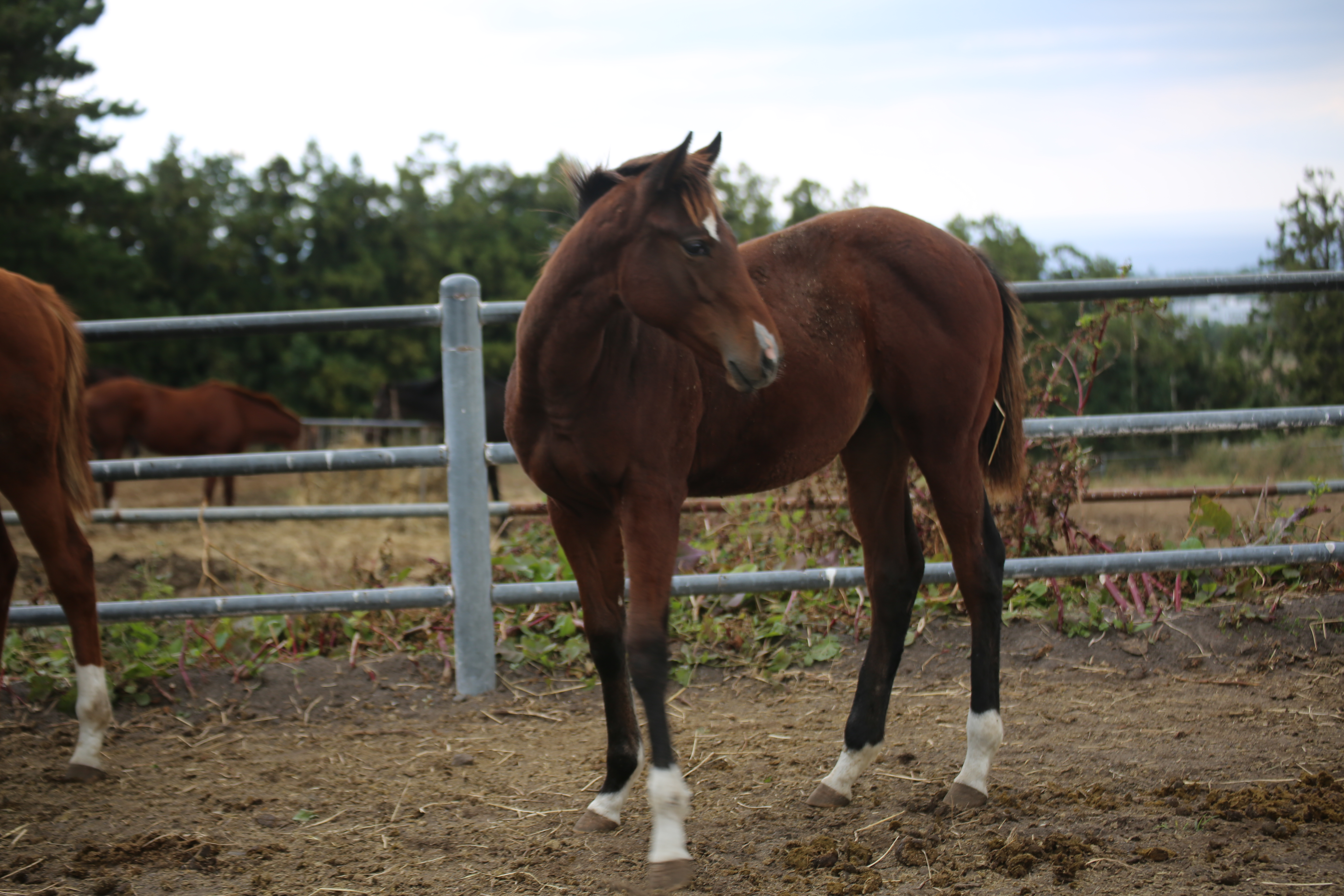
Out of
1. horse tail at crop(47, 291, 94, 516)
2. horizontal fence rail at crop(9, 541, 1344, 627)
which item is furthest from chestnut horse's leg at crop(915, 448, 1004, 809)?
horse tail at crop(47, 291, 94, 516)

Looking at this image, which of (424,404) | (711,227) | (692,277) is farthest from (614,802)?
(424,404)

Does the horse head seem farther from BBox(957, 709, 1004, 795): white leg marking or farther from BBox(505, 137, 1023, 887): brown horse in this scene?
BBox(957, 709, 1004, 795): white leg marking

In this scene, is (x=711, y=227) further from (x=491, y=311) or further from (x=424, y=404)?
(x=424, y=404)

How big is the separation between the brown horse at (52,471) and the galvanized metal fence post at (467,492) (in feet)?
3.97

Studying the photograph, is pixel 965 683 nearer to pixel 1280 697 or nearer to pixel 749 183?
pixel 1280 697

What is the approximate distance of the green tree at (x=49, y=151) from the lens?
1466 centimetres

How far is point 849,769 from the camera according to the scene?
2.56 m

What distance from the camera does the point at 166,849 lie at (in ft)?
7.83

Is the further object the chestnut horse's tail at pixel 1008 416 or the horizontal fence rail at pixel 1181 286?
the horizontal fence rail at pixel 1181 286

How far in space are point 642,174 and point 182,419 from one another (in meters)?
12.6

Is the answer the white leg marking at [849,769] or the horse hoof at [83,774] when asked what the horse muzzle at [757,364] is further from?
the horse hoof at [83,774]

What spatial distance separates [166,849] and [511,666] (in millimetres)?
1530

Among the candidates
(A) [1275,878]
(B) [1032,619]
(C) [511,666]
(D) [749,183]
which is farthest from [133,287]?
(D) [749,183]

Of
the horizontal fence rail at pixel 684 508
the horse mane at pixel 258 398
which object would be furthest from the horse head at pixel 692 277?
the horse mane at pixel 258 398
